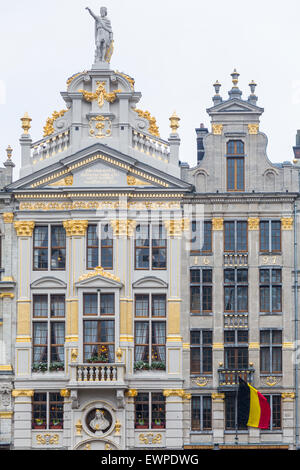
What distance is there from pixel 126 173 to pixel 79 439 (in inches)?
481

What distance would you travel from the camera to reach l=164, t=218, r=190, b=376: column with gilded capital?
6250 cm

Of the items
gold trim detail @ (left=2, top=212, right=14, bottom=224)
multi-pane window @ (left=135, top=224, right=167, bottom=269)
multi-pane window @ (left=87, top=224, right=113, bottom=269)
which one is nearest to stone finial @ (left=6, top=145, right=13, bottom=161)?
gold trim detail @ (left=2, top=212, right=14, bottom=224)

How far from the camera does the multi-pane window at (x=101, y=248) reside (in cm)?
6325

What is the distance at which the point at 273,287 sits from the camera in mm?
63062

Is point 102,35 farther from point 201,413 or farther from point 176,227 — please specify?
point 201,413

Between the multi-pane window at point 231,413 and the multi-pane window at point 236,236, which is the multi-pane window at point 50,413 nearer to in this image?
the multi-pane window at point 231,413

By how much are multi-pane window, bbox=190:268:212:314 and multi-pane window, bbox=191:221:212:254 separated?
0.93m

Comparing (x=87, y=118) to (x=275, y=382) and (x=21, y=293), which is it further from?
(x=275, y=382)

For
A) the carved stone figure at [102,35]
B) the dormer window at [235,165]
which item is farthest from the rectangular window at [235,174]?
the carved stone figure at [102,35]

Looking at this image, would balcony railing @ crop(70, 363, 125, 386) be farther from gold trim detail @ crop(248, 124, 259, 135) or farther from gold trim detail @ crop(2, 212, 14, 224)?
gold trim detail @ crop(248, 124, 259, 135)

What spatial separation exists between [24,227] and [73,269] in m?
3.01

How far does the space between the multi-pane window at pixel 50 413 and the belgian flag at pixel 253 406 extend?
317 inches

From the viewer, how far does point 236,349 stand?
62688mm

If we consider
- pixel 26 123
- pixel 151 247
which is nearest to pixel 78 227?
pixel 151 247
